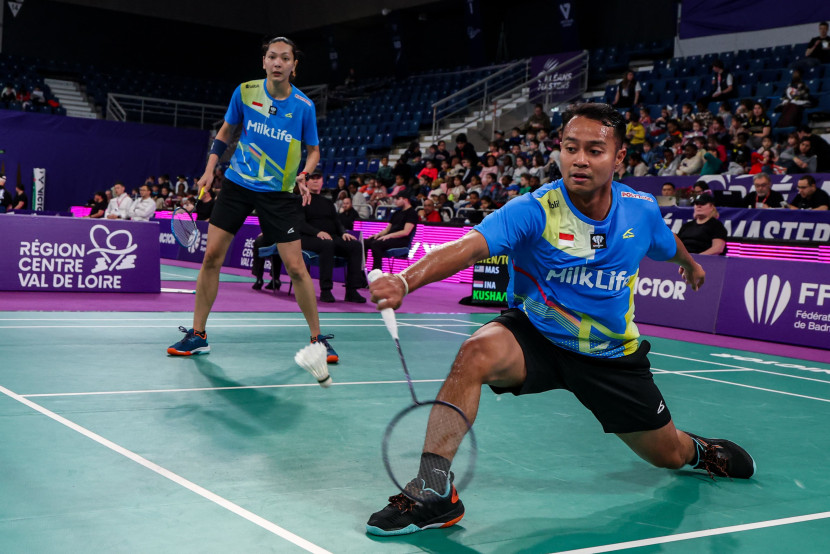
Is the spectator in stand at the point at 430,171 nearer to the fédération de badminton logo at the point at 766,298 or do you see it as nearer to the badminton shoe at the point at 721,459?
the fédération de badminton logo at the point at 766,298

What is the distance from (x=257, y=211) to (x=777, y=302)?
18.7ft

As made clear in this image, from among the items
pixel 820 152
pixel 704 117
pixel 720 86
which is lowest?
pixel 820 152

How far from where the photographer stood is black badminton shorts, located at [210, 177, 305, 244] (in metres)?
5.57

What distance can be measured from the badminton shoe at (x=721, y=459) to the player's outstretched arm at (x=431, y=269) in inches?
56.8

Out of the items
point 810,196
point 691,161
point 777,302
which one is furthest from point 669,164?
point 777,302

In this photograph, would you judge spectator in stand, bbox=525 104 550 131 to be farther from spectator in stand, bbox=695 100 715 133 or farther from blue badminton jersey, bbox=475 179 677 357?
blue badminton jersey, bbox=475 179 677 357

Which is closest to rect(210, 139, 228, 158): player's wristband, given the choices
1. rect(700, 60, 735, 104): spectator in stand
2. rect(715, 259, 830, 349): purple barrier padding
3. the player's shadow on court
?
the player's shadow on court

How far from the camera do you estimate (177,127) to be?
28.6 metres

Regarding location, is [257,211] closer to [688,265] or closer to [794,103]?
[688,265]

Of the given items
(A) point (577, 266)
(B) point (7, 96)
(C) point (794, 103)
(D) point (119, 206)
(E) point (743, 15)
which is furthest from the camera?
(B) point (7, 96)

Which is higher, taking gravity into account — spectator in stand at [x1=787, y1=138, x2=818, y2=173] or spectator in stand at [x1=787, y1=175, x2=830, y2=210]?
spectator in stand at [x1=787, y1=138, x2=818, y2=173]

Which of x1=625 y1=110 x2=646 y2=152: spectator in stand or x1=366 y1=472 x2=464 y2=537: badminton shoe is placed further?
x1=625 y1=110 x2=646 y2=152: spectator in stand

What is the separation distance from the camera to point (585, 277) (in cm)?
301

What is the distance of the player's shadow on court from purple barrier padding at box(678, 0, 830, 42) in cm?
1495
